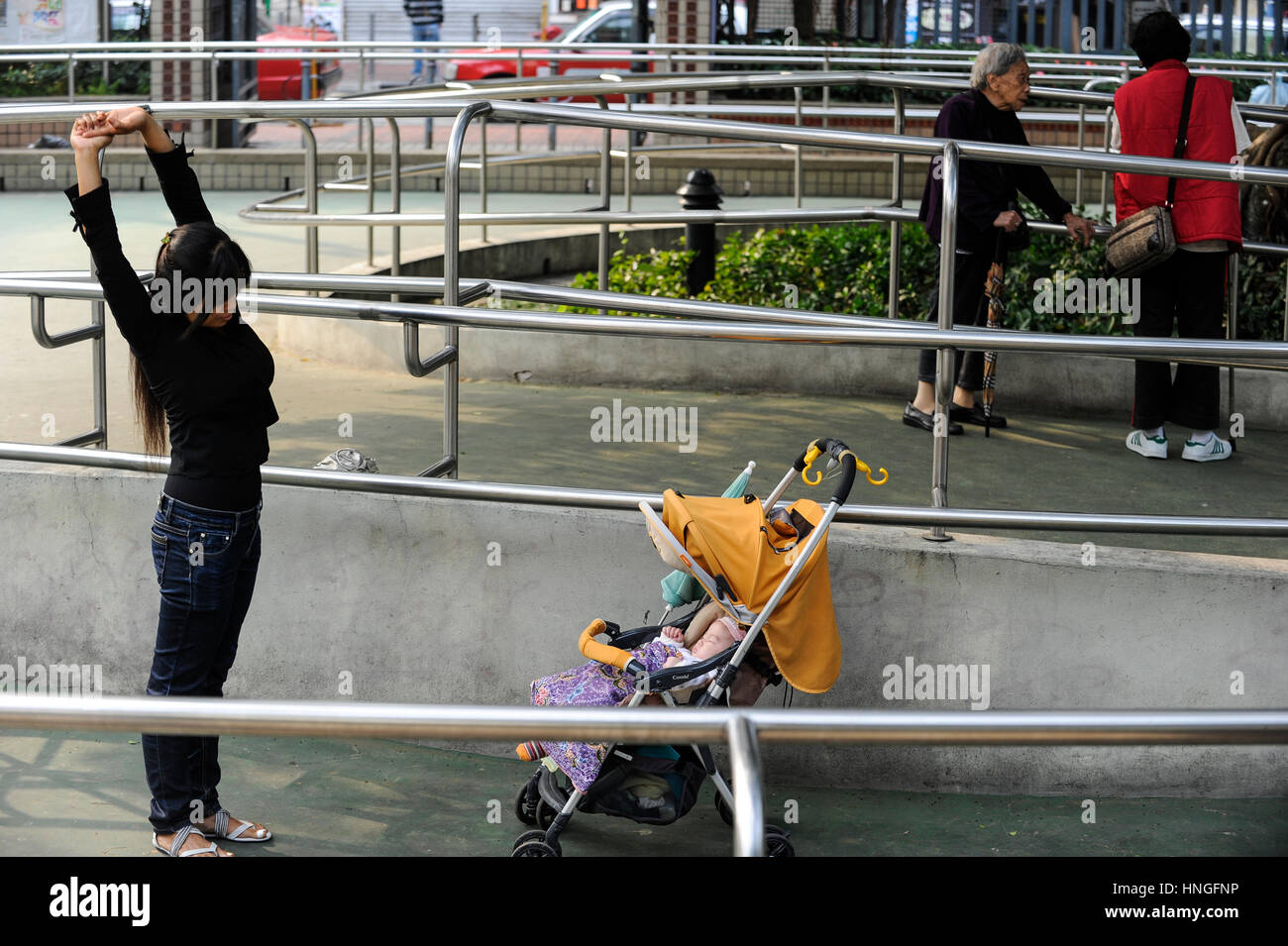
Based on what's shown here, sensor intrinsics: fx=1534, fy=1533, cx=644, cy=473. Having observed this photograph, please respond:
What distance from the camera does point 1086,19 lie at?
2012 centimetres

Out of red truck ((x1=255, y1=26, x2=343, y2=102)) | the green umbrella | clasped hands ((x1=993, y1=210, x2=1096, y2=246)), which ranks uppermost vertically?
red truck ((x1=255, y1=26, x2=343, y2=102))

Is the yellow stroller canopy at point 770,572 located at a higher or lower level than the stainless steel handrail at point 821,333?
lower

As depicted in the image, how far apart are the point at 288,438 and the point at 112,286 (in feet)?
8.67

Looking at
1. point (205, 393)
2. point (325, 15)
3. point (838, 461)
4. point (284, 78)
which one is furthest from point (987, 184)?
point (325, 15)

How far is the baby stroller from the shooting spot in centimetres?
389

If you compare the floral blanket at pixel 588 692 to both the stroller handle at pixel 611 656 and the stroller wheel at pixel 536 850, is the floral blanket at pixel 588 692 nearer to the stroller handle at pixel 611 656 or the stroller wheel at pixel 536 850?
the stroller handle at pixel 611 656

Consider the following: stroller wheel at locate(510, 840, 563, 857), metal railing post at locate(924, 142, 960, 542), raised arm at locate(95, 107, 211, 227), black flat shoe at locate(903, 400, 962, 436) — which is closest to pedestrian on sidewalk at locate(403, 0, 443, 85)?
black flat shoe at locate(903, 400, 962, 436)

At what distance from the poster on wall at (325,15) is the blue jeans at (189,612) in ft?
86.8

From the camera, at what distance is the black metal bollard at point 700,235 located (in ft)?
27.0

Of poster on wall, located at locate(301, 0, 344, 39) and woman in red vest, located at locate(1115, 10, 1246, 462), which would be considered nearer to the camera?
woman in red vest, located at locate(1115, 10, 1246, 462)

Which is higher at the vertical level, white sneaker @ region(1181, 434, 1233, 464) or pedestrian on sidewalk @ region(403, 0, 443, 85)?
pedestrian on sidewalk @ region(403, 0, 443, 85)

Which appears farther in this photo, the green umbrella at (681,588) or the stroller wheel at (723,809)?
the stroller wheel at (723,809)

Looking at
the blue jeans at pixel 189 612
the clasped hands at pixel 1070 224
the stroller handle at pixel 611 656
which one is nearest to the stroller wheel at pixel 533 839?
the stroller handle at pixel 611 656

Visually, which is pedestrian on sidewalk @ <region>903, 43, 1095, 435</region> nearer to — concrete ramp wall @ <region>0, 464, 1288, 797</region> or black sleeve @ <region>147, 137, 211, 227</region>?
concrete ramp wall @ <region>0, 464, 1288, 797</region>
